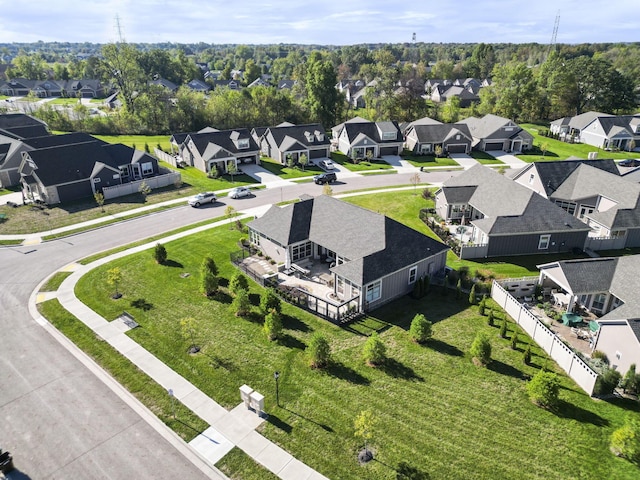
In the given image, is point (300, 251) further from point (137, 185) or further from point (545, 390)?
point (137, 185)

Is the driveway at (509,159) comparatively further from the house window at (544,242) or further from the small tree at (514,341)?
the small tree at (514,341)

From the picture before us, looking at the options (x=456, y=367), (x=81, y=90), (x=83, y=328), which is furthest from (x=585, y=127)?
(x=81, y=90)

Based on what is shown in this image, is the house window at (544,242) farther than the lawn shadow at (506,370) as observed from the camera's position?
Yes

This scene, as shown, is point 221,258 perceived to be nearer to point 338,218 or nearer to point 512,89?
point 338,218

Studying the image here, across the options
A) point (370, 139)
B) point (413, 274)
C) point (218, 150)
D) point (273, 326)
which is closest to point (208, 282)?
point (273, 326)

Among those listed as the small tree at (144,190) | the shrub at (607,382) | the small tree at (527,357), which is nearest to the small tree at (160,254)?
the small tree at (144,190)

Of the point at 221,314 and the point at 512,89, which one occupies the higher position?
the point at 512,89

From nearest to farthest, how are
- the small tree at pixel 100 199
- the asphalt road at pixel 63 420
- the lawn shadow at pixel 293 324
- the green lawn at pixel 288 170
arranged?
the asphalt road at pixel 63 420, the lawn shadow at pixel 293 324, the small tree at pixel 100 199, the green lawn at pixel 288 170
